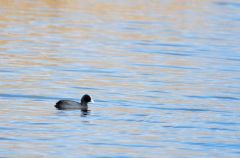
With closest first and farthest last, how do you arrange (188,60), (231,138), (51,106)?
1. (231,138)
2. (51,106)
3. (188,60)

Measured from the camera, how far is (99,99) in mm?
21141

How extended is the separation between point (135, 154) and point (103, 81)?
7831 mm

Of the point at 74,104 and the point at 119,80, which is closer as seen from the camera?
the point at 74,104

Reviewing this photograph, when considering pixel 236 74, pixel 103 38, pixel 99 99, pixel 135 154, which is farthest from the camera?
pixel 103 38

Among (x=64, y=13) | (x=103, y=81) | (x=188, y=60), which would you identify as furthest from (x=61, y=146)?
(x=64, y=13)

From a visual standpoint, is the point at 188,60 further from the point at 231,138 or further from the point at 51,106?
the point at 231,138

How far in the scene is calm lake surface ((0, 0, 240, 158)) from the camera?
1681cm

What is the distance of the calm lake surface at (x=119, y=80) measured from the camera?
16812mm

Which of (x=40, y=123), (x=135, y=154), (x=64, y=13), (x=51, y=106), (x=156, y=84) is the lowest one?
(x=135, y=154)

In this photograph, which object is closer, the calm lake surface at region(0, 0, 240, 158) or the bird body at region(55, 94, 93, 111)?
the calm lake surface at region(0, 0, 240, 158)

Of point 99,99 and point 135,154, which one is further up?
point 99,99

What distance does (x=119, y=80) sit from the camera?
23875 mm

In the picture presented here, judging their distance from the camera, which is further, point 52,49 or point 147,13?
point 147,13

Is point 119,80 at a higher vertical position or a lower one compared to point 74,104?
higher
